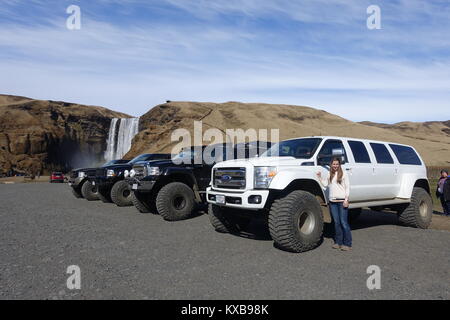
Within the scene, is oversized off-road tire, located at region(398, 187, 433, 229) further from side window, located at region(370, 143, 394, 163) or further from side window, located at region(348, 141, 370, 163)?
side window, located at region(348, 141, 370, 163)

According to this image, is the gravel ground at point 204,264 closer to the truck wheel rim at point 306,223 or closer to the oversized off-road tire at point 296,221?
the oversized off-road tire at point 296,221

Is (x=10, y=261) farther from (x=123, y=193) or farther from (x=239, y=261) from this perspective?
(x=123, y=193)

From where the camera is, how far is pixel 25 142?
61875 millimetres

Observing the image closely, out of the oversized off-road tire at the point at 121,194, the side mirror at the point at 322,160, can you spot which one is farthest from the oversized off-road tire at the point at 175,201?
the side mirror at the point at 322,160

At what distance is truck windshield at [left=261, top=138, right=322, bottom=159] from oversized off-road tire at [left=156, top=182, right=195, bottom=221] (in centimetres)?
256

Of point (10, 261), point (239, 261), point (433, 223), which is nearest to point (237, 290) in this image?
point (239, 261)

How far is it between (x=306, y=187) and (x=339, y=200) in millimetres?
760

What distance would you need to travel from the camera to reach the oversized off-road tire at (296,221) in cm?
521

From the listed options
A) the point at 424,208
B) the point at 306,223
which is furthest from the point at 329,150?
the point at 424,208

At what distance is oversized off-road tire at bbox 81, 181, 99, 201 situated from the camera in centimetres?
1327

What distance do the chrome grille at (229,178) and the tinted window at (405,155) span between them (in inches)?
163

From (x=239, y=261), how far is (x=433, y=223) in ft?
21.6

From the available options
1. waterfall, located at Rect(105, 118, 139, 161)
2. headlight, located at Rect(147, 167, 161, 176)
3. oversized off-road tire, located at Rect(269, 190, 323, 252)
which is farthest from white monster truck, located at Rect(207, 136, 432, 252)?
waterfall, located at Rect(105, 118, 139, 161)

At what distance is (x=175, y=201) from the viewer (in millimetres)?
8469
